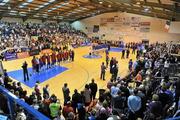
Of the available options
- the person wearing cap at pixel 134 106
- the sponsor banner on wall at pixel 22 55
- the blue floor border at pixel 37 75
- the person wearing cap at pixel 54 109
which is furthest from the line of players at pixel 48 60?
the person wearing cap at pixel 134 106

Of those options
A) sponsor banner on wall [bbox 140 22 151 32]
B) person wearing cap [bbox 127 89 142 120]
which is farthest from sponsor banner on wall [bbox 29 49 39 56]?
sponsor banner on wall [bbox 140 22 151 32]

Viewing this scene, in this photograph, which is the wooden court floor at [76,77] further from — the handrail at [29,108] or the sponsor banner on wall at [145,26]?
the sponsor banner on wall at [145,26]

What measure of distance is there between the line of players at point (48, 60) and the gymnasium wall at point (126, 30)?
871 inches

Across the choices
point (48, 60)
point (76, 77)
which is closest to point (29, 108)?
point (76, 77)

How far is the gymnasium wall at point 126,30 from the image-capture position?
119ft

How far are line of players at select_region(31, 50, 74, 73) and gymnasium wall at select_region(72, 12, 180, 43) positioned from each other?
72.6ft

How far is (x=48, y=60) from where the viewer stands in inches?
666

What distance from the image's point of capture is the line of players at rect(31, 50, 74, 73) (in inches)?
597

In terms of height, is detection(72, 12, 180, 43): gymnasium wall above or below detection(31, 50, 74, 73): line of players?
above

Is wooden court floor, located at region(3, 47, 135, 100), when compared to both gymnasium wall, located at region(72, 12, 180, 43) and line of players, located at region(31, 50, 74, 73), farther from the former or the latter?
gymnasium wall, located at region(72, 12, 180, 43)

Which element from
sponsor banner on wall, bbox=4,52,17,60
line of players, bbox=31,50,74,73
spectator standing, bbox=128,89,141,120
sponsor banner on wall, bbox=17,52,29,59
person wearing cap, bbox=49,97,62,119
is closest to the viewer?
spectator standing, bbox=128,89,141,120

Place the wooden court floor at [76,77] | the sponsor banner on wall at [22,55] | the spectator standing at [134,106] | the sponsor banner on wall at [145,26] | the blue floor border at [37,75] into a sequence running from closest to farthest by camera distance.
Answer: the spectator standing at [134,106] < the wooden court floor at [76,77] < the blue floor border at [37,75] < the sponsor banner on wall at [22,55] < the sponsor banner on wall at [145,26]

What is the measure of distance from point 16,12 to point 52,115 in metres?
27.7

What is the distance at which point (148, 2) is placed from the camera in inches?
738
